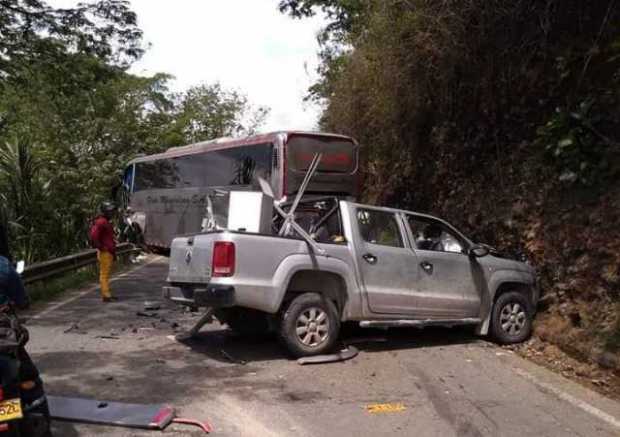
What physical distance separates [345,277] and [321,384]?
154cm

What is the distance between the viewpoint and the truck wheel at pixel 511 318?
28.8 ft

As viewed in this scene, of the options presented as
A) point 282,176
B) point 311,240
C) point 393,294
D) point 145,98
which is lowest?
point 393,294

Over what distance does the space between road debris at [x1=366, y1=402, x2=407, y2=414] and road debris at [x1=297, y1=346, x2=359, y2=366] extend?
1513 mm

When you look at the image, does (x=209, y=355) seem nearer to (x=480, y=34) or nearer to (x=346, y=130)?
(x=480, y=34)

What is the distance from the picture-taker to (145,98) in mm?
39688

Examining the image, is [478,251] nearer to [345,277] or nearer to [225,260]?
[345,277]

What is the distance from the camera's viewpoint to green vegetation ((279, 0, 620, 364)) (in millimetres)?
9094

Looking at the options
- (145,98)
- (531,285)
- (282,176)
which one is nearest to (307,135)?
(282,176)

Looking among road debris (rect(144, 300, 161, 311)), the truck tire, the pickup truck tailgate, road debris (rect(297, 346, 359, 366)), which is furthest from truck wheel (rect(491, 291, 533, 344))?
road debris (rect(144, 300, 161, 311))

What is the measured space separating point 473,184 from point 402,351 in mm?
6036

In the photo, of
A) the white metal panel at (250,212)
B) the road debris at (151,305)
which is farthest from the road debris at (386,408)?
the road debris at (151,305)

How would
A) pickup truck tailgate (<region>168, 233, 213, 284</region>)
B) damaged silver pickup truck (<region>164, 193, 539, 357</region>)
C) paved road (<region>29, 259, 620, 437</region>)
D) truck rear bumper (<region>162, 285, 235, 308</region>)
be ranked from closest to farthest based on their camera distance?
paved road (<region>29, 259, 620, 437</region>) < truck rear bumper (<region>162, 285, 235, 308</region>) < damaged silver pickup truck (<region>164, 193, 539, 357</region>) < pickup truck tailgate (<region>168, 233, 213, 284</region>)

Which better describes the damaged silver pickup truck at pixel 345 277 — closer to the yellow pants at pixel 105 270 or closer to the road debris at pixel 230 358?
the road debris at pixel 230 358

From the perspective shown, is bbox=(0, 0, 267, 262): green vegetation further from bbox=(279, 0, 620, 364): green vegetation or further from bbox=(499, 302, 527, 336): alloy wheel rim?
bbox=(499, 302, 527, 336): alloy wheel rim
